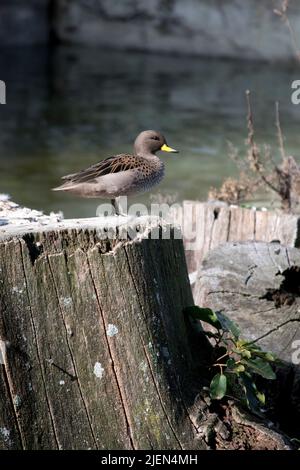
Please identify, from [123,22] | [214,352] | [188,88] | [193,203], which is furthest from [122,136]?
[214,352]

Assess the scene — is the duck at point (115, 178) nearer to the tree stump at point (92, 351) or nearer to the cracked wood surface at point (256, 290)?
the cracked wood surface at point (256, 290)

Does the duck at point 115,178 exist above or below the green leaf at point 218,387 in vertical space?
above

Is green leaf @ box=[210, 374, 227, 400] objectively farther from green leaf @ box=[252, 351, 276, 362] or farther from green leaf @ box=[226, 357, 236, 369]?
green leaf @ box=[252, 351, 276, 362]

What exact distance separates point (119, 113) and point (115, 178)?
846cm

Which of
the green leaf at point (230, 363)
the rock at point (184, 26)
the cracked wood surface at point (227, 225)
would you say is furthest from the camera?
the rock at point (184, 26)

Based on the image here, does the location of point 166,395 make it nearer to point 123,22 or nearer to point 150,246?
point 150,246

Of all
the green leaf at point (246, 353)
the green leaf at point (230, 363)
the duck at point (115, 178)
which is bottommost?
the green leaf at point (230, 363)

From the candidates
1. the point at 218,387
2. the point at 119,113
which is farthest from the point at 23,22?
the point at 218,387

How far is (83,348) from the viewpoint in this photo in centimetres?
275

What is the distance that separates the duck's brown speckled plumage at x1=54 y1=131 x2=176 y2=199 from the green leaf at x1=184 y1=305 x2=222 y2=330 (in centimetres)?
89

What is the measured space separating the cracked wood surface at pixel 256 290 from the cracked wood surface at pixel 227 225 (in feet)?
2.52

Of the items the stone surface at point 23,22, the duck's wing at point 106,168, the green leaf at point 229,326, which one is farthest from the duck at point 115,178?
the stone surface at point 23,22

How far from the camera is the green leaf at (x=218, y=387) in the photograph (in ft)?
9.40

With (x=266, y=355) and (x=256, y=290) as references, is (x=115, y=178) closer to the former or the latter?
(x=256, y=290)
